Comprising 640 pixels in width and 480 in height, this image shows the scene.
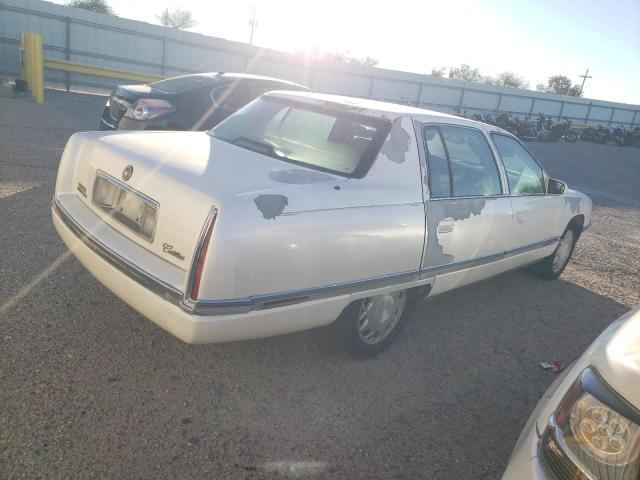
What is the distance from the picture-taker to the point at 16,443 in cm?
231

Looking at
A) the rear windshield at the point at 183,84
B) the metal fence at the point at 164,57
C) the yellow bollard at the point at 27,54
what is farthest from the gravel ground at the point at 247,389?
the metal fence at the point at 164,57

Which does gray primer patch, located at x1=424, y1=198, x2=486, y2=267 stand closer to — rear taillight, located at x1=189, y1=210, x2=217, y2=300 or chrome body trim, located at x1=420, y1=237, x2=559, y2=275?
chrome body trim, located at x1=420, y1=237, x2=559, y2=275

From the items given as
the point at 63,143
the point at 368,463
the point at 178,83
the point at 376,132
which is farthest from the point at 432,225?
the point at 63,143

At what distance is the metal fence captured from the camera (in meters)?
18.7

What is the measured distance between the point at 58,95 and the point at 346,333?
16.5m

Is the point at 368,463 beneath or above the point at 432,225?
beneath

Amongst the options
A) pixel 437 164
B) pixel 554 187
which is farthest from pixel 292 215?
pixel 554 187

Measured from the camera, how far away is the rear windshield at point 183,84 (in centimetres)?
695

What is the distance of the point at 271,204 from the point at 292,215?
122 mm

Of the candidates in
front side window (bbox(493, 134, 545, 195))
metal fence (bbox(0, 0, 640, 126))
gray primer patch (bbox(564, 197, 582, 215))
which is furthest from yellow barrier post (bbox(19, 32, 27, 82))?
gray primer patch (bbox(564, 197, 582, 215))

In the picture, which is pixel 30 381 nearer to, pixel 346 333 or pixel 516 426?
pixel 346 333

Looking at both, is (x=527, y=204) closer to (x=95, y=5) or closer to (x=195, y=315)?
(x=195, y=315)

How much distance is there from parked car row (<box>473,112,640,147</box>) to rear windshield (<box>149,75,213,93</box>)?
18.8 m

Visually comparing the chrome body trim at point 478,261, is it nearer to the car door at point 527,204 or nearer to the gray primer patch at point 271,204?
the car door at point 527,204
